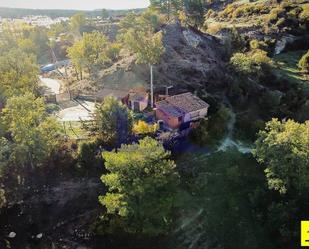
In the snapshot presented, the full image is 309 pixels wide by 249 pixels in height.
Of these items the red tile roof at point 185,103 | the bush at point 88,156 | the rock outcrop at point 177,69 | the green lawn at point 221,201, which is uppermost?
the rock outcrop at point 177,69

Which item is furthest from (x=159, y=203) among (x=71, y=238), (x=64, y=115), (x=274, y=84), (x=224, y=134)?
(x=274, y=84)

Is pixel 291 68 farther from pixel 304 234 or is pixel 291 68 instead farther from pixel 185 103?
pixel 304 234

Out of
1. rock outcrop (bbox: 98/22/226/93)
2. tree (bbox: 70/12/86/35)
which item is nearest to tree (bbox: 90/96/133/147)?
rock outcrop (bbox: 98/22/226/93)

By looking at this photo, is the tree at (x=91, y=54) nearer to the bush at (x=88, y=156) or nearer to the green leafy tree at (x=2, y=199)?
the bush at (x=88, y=156)

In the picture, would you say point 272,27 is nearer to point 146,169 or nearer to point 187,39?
point 187,39

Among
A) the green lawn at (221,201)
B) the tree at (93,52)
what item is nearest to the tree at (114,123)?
the green lawn at (221,201)

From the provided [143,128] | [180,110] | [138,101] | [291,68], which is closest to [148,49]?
[138,101]
